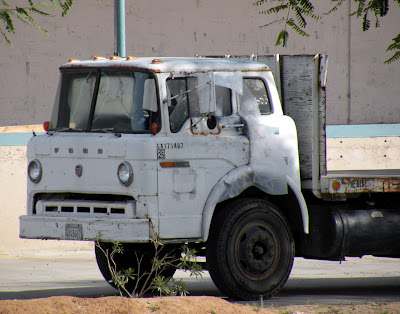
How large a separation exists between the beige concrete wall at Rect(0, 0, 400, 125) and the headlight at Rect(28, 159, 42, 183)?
744cm

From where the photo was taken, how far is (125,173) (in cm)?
883

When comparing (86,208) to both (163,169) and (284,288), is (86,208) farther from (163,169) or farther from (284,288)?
(284,288)

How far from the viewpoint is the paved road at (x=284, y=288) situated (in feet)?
33.5

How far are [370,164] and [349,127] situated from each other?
83cm

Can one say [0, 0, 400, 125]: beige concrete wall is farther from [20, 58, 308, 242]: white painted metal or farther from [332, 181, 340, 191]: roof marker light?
[332, 181, 340, 191]: roof marker light

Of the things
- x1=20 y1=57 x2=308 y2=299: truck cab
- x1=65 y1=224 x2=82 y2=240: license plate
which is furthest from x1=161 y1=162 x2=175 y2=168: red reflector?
x1=65 y1=224 x2=82 y2=240: license plate

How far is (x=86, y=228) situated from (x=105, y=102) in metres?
1.31

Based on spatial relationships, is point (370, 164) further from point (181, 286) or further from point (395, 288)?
point (181, 286)

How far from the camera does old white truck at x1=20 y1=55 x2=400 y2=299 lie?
8.87m

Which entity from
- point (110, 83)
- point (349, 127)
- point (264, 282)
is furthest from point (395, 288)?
point (349, 127)

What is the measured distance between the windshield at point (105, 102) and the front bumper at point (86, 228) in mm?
946

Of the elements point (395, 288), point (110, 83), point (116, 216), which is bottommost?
point (395, 288)

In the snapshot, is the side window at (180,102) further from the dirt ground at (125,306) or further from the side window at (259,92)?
the dirt ground at (125,306)

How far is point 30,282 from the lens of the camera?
37.7ft
